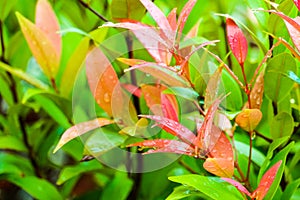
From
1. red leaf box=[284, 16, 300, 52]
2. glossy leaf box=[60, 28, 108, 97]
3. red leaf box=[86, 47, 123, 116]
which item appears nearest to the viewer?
red leaf box=[284, 16, 300, 52]

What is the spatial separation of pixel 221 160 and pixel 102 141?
0.51 ft

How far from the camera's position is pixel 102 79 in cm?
52

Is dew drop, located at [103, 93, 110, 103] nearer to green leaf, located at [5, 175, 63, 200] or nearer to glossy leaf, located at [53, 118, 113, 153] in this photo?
glossy leaf, located at [53, 118, 113, 153]

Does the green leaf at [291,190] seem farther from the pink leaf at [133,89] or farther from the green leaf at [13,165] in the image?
the green leaf at [13,165]

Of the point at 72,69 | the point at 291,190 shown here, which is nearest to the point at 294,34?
the point at 291,190

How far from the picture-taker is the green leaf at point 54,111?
2.02ft

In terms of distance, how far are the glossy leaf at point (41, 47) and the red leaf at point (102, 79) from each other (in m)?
0.09

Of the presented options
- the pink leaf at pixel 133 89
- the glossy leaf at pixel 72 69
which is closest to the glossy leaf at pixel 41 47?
the glossy leaf at pixel 72 69

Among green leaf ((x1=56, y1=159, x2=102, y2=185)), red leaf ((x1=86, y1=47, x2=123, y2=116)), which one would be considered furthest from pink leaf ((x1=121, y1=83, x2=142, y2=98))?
green leaf ((x1=56, y1=159, x2=102, y2=185))

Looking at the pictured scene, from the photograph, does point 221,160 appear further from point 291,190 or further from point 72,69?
point 72,69

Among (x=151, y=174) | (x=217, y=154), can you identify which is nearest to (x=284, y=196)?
(x=217, y=154)

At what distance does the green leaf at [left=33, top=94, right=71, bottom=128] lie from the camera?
0.61m

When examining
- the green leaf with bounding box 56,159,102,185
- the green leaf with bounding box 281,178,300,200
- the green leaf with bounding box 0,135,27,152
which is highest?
the green leaf with bounding box 281,178,300,200

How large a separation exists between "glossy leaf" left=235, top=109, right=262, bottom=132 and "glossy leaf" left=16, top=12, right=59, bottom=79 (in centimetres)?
27
